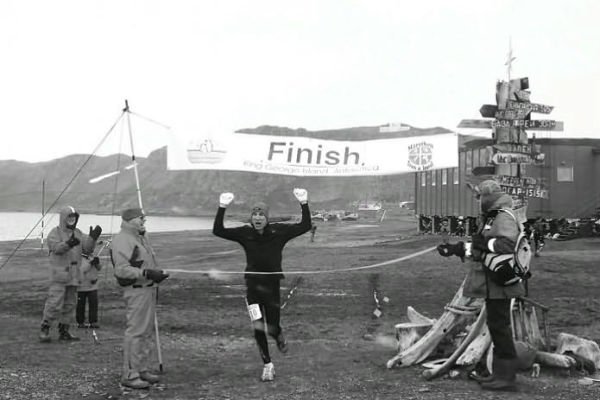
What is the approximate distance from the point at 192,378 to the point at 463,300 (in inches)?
127

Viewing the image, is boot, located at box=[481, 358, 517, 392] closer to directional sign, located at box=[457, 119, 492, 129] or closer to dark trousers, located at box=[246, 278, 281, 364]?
dark trousers, located at box=[246, 278, 281, 364]

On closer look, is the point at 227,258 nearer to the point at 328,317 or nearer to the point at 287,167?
the point at 328,317

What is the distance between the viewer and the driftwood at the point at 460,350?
6266mm

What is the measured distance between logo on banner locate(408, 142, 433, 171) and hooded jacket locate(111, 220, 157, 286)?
4.23m

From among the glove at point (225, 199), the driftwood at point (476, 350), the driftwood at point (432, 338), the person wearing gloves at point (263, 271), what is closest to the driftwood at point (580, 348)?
the driftwood at point (476, 350)

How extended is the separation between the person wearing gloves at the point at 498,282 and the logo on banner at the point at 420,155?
9.63 ft

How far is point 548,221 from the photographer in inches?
1074

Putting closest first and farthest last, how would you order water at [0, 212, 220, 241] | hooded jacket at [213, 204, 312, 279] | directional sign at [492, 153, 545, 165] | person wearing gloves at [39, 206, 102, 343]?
1. hooded jacket at [213, 204, 312, 279]
2. directional sign at [492, 153, 545, 165]
3. person wearing gloves at [39, 206, 102, 343]
4. water at [0, 212, 220, 241]

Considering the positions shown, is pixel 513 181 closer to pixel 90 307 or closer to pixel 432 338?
pixel 432 338

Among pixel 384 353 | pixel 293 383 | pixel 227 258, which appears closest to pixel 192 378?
pixel 293 383

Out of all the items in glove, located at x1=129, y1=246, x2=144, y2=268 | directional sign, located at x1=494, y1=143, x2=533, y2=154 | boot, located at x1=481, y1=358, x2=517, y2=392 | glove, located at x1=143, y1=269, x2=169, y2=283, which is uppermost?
directional sign, located at x1=494, y1=143, x2=533, y2=154

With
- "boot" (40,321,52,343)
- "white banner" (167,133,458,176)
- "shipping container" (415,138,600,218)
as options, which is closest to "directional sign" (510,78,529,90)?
"white banner" (167,133,458,176)

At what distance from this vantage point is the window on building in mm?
27438

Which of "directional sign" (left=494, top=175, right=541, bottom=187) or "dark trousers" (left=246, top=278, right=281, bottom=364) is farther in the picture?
"directional sign" (left=494, top=175, right=541, bottom=187)
